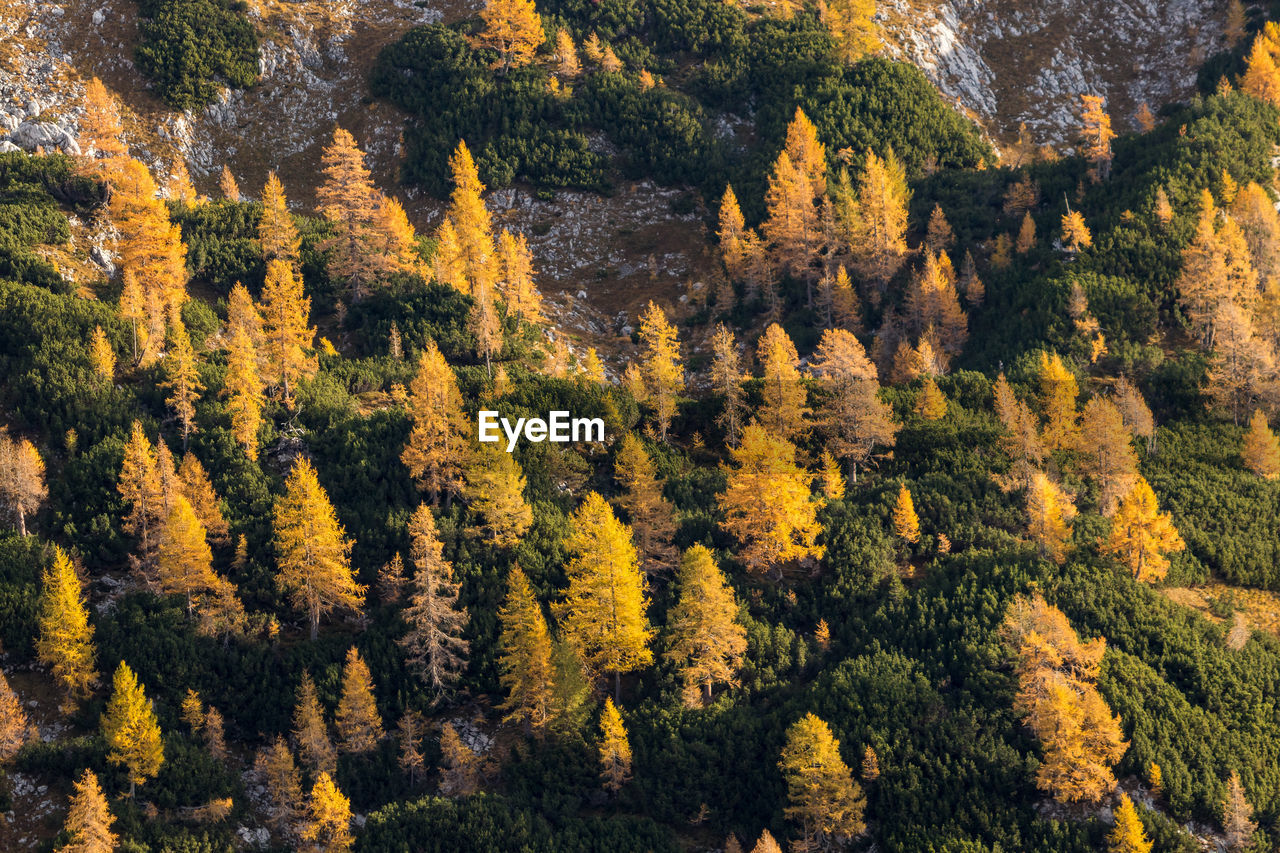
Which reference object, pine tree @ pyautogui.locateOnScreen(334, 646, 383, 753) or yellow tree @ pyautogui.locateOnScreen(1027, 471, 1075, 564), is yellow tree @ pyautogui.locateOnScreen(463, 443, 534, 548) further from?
yellow tree @ pyautogui.locateOnScreen(1027, 471, 1075, 564)

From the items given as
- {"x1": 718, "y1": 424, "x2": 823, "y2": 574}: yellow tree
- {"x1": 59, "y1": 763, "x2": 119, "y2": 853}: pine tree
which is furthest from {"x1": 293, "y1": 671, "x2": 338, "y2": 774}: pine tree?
{"x1": 718, "y1": 424, "x2": 823, "y2": 574}: yellow tree

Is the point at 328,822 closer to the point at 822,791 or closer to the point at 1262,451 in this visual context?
the point at 822,791

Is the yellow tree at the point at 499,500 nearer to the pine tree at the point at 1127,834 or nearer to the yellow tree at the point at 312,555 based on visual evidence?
the yellow tree at the point at 312,555

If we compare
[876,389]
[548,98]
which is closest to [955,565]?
[876,389]

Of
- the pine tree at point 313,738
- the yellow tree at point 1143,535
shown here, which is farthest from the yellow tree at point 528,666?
the yellow tree at point 1143,535

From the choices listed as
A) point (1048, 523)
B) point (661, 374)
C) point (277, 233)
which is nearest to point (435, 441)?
point (661, 374)

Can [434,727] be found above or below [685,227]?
below

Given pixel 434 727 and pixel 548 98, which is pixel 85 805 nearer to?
pixel 434 727
